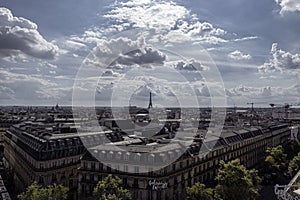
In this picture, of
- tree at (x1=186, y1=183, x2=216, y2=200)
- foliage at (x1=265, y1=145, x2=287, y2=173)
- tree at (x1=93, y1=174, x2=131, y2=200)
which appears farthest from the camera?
foliage at (x1=265, y1=145, x2=287, y2=173)

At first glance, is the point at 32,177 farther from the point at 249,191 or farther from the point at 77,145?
the point at 249,191

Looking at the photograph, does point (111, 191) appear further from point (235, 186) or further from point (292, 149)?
point (292, 149)

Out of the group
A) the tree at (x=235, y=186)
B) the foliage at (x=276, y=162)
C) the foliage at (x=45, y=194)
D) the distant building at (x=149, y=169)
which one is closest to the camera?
the foliage at (x=45, y=194)

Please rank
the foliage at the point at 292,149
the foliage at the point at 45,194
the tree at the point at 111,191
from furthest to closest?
the foliage at the point at 292,149 → the foliage at the point at 45,194 → the tree at the point at 111,191

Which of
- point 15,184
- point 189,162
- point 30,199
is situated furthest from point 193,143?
point 15,184

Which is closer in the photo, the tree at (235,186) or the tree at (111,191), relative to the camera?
the tree at (111,191)

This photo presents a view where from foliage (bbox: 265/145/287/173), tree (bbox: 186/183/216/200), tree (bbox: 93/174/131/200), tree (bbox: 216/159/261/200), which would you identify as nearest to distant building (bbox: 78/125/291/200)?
tree (bbox: 186/183/216/200)

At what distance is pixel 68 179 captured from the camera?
57.1 m

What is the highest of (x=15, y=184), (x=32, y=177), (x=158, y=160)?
(x=158, y=160)

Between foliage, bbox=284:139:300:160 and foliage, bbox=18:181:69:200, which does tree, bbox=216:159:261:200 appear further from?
foliage, bbox=284:139:300:160

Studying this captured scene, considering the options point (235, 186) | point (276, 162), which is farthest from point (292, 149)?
point (235, 186)

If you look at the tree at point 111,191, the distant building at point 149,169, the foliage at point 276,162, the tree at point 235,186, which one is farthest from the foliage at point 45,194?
the foliage at point 276,162

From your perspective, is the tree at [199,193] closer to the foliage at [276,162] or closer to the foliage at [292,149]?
the foliage at [276,162]

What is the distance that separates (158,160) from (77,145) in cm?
1942
